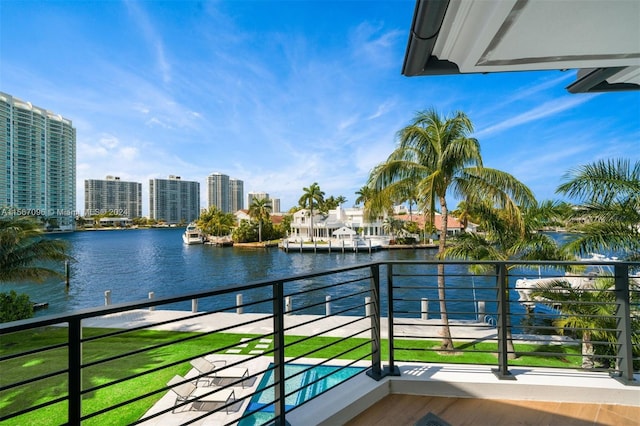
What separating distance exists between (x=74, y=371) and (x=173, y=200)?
4321 inches

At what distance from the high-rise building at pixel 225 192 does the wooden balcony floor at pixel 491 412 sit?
10528cm

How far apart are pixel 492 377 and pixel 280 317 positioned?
189 cm

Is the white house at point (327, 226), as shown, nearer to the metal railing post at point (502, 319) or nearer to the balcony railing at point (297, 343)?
the balcony railing at point (297, 343)

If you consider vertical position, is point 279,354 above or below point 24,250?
above

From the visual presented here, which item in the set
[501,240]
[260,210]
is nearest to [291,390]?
[501,240]

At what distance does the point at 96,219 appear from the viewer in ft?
275

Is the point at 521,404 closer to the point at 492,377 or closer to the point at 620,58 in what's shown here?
the point at 492,377

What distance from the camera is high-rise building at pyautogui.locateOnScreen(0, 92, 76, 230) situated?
3306 cm

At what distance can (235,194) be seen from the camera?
10988 cm

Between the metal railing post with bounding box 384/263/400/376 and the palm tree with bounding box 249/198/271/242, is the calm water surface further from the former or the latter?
the metal railing post with bounding box 384/263/400/376

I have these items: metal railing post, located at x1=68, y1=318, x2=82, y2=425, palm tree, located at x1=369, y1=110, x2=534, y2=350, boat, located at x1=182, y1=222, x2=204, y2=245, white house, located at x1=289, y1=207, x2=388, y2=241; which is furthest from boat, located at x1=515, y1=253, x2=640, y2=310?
boat, located at x1=182, y1=222, x2=204, y2=245

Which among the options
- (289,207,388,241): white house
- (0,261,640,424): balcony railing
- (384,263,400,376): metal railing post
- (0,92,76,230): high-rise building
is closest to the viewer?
(0,261,640,424): balcony railing

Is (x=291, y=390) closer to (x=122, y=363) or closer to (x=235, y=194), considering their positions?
(x=122, y=363)

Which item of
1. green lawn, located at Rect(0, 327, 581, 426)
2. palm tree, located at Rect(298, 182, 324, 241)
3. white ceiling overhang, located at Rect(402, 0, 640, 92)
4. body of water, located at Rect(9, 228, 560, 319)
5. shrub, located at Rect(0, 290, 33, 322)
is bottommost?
body of water, located at Rect(9, 228, 560, 319)
